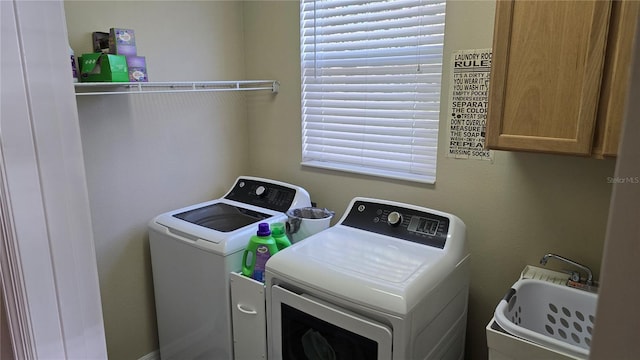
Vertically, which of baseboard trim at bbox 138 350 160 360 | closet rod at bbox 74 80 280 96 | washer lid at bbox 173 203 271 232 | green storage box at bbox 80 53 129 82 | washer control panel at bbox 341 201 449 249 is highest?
green storage box at bbox 80 53 129 82

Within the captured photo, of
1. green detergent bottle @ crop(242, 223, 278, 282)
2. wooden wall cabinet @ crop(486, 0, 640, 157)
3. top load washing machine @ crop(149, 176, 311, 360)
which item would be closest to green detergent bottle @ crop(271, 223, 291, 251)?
green detergent bottle @ crop(242, 223, 278, 282)

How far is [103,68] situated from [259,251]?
3.22 feet

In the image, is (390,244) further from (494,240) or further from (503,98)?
(503,98)

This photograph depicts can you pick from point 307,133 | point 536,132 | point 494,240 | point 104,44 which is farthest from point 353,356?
point 104,44

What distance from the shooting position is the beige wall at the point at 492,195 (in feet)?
5.24

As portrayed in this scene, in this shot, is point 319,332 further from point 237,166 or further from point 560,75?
point 237,166

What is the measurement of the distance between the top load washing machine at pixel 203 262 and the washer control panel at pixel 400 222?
0.38m

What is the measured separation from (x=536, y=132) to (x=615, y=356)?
1180mm

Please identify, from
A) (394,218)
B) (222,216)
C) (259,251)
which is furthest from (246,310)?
(394,218)

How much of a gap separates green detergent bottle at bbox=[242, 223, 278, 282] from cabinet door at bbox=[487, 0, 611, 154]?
3.10 ft

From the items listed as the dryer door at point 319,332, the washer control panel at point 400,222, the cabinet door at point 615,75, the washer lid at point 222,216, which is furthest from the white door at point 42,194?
the cabinet door at point 615,75

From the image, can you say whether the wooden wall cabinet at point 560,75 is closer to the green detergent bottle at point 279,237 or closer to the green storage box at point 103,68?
the green detergent bottle at point 279,237

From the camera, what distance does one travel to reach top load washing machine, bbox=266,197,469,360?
51.5 inches

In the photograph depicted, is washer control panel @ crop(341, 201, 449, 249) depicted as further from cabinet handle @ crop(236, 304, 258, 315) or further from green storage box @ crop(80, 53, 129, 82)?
green storage box @ crop(80, 53, 129, 82)
